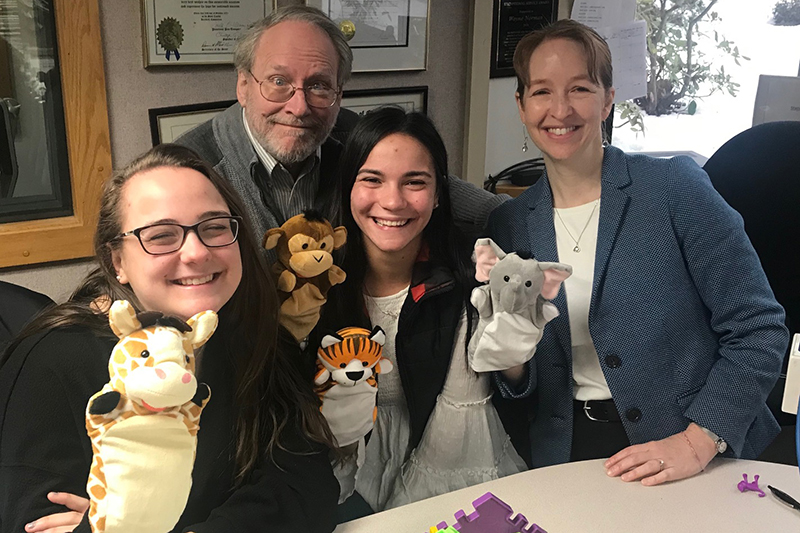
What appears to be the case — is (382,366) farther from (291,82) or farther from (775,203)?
(775,203)

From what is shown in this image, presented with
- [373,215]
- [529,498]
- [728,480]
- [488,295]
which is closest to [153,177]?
[373,215]

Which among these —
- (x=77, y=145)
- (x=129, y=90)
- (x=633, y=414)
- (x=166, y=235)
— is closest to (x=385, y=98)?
(x=129, y=90)

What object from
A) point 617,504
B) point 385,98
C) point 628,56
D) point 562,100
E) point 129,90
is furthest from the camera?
point 628,56

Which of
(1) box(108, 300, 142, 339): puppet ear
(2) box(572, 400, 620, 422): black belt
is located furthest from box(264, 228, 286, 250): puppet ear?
(2) box(572, 400, 620, 422): black belt

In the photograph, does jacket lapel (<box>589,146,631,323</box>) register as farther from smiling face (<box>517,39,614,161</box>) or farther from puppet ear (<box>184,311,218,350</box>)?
puppet ear (<box>184,311,218,350</box>)

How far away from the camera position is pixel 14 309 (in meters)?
1.20

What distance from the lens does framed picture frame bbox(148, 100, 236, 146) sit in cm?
202

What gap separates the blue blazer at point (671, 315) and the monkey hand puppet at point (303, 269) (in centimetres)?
46

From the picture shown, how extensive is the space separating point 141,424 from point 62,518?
233 millimetres

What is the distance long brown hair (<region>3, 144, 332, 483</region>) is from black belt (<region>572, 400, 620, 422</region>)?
0.58 metres

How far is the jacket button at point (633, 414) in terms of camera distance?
143 centimetres

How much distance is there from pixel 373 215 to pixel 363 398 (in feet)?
1.16

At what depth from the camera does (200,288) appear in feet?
3.22

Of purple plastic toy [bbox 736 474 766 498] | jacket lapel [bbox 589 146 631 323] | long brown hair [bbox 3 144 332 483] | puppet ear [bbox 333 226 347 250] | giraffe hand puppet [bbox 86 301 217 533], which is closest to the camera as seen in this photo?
giraffe hand puppet [bbox 86 301 217 533]
